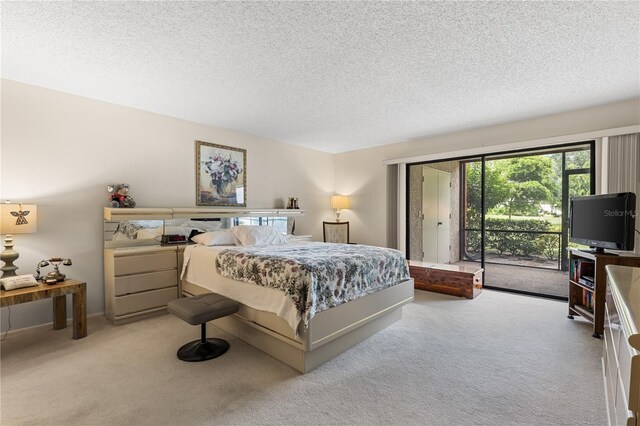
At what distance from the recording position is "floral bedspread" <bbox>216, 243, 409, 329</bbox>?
226 centimetres

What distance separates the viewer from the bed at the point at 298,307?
2.28 metres

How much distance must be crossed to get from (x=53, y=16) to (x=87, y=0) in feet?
1.27

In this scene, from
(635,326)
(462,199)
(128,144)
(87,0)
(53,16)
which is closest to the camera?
(635,326)

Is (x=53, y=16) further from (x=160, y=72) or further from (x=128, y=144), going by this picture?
(x=128, y=144)

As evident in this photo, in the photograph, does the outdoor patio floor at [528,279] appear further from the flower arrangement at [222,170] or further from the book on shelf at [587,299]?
the flower arrangement at [222,170]

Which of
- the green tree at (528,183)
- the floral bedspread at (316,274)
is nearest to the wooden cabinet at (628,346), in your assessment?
the floral bedspread at (316,274)

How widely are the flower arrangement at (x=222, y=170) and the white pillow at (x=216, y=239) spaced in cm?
97

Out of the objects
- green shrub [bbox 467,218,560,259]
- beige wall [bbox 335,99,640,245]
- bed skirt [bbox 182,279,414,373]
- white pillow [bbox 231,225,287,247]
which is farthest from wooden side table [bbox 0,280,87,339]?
green shrub [bbox 467,218,560,259]

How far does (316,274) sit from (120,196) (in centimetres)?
276

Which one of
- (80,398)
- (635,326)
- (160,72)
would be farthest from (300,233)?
(635,326)

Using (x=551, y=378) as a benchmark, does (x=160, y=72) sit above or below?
above

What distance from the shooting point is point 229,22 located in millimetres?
2051

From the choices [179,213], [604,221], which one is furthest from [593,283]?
[179,213]

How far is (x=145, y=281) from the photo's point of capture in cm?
340
